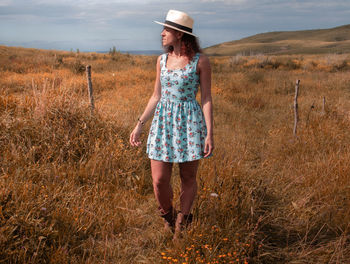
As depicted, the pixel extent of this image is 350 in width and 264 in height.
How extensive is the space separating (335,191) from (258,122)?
402cm

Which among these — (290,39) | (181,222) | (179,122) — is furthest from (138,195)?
(290,39)

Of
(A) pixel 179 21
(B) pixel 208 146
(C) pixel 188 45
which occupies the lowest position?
(B) pixel 208 146

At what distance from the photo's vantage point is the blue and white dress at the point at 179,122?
2428 mm

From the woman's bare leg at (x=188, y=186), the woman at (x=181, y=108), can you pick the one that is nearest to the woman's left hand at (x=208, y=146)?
the woman at (x=181, y=108)

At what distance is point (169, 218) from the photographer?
282cm

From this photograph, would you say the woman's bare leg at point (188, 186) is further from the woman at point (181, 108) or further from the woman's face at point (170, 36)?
the woman's face at point (170, 36)

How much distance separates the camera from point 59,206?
9.32 feet

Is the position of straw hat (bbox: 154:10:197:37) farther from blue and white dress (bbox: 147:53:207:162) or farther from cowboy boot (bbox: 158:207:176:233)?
cowboy boot (bbox: 158:207:176:233)

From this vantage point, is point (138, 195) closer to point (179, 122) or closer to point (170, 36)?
point (179, 122)

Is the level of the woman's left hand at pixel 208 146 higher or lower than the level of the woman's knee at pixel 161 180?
higher

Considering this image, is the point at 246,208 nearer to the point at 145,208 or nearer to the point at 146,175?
the point at 145,208

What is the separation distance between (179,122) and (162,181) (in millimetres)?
556

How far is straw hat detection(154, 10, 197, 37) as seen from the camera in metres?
2.33

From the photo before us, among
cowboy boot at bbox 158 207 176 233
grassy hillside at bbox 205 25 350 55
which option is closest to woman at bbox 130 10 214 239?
cowboy boot at bbox 158 207 176 233
